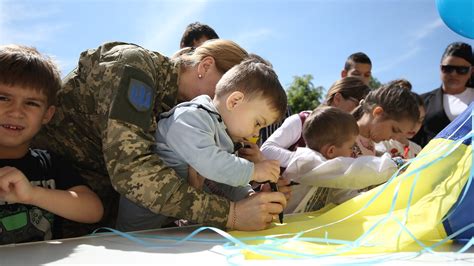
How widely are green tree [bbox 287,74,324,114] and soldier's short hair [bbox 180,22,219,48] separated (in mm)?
20248

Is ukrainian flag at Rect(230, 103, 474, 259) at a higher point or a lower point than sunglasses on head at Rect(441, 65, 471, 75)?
lower

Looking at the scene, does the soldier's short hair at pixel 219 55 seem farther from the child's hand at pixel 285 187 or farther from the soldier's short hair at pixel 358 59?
the soldier's short hair at pixel 358 59

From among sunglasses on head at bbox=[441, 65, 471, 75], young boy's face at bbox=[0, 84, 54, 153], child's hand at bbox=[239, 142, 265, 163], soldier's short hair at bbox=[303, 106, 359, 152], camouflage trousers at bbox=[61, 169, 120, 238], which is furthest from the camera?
sunglasses on head at bbox=[441, 65, 471, 75]

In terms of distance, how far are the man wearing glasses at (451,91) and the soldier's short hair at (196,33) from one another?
1.81m

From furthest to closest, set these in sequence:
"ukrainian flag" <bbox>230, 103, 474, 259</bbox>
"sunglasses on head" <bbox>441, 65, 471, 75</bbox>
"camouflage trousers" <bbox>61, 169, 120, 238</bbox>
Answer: "sunglasses on head" <bbox>441, 65, 471, 75</bbox>, "camouflage trousers" <bbox>61, 169, 120, 238</bbox>, "ukrainian flag" <bbox>230, 103, 474, 259</bbox>

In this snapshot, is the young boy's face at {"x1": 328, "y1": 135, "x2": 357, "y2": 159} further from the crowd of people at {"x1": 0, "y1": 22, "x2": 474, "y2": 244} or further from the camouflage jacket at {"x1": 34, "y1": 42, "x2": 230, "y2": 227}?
the camouflage jacket at {"x1": 34, "y1": 42, "x2": 230, "y2": 227}

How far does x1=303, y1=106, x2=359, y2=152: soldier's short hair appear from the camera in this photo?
6.57 ft

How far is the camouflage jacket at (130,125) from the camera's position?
1.28 meters

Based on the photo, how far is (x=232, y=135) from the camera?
149 cm

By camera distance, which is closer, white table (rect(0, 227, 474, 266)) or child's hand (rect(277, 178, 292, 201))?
white table (rect(0, 227, 474, 266))

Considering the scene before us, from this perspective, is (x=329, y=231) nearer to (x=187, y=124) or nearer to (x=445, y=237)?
(x=445, y=237)

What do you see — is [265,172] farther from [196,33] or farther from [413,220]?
[196,33]

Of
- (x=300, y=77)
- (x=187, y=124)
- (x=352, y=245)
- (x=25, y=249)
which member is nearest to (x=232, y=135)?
(x=187, y=124)

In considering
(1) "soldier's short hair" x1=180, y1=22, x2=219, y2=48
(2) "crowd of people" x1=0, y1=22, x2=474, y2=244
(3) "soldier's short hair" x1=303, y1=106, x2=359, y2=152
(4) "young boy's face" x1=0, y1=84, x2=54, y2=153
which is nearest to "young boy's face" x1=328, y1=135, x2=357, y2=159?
(3) "soldier's short hair" x1=303, y1=106, x2=359, y2=152
